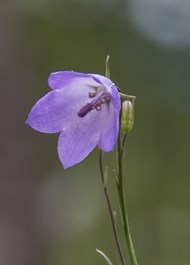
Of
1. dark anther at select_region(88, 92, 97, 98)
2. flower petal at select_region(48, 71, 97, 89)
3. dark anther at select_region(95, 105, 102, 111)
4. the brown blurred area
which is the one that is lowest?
the brown blurred area

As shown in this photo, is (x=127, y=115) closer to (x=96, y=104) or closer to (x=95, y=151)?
(x=96, y=104)

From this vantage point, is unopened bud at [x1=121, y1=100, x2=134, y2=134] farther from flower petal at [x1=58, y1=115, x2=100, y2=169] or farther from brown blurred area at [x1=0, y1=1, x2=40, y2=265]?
brown blurred area at [x1=0, y1=1, x2=40, y2=265]

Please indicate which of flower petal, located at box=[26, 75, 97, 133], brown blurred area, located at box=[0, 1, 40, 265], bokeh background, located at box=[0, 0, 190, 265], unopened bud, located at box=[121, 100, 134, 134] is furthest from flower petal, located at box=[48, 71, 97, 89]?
brown blurred area, located at box=[0, 1, 40, 265]

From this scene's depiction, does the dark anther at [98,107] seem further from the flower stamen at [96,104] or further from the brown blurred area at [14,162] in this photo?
the brown blurred area at [14,162]

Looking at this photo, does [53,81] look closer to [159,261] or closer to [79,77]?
[79,77]

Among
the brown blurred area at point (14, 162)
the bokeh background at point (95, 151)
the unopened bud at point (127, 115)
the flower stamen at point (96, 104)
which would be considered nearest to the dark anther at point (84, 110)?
the flower stamen at point (96, 104)

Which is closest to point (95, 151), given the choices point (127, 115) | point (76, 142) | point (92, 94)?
point (92, 94)

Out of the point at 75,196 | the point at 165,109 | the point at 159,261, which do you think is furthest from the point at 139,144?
the point at 159,261
